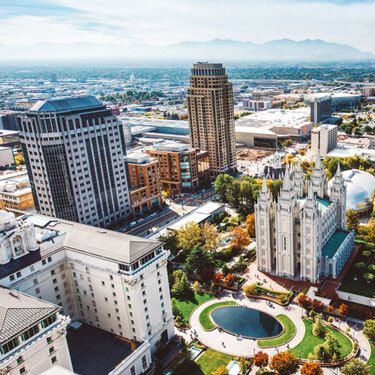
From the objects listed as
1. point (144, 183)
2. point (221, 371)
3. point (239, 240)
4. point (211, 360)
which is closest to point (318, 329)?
point (211, 360)

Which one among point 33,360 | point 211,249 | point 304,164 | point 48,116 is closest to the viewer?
point 33,360

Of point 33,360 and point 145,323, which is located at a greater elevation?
point 33,360

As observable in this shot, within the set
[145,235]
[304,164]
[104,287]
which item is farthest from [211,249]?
[304,164]

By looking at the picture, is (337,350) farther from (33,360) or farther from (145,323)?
(33,360)

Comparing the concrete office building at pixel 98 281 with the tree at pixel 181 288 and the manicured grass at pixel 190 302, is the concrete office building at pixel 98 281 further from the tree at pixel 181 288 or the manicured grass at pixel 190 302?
the tree at pixel 181 288

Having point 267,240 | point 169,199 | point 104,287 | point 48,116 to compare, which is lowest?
point 169,199

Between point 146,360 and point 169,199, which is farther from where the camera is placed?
point 169,199

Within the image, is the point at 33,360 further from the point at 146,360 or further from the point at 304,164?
the point at 304,164

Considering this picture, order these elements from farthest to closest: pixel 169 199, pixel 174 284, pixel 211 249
Result: pixel 169 199, pixel 211 249, pixel 174 284

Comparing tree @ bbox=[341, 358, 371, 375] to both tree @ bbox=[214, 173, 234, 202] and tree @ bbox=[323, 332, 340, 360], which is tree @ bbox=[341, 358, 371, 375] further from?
tree @ bbox=[214, 173, 234, 202]
